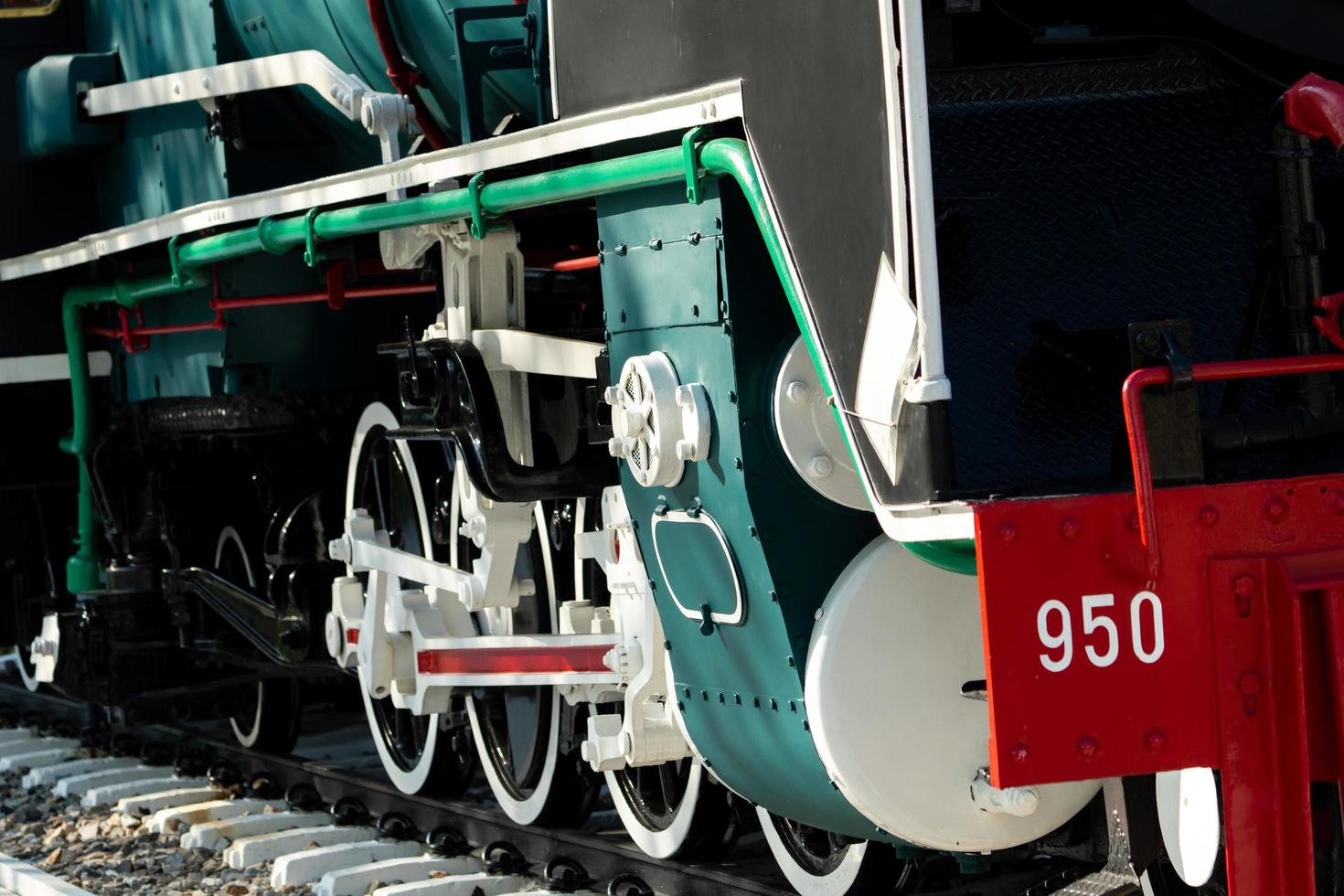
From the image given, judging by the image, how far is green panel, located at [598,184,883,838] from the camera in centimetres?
381

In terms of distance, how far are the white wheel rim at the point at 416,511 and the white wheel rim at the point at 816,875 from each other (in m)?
1.68

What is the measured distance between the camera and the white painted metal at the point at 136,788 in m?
7.44

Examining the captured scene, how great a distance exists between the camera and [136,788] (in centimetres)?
758

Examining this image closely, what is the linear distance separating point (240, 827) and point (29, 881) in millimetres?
805

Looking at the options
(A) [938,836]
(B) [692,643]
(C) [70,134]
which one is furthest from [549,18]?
(C) [70,134]

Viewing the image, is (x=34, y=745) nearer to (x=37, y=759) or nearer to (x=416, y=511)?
(x=37, y=759)

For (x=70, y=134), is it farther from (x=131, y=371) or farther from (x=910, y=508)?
(x=910, y=508)

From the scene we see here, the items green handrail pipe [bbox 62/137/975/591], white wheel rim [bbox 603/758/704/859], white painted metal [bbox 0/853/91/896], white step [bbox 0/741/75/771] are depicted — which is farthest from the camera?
white step [bbox 0/741/75/771]

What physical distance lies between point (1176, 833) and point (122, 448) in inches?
200

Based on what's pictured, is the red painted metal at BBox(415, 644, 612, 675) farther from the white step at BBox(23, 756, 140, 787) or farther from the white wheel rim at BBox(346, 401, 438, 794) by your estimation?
the white step at BBox(23, 756, 140, 787)

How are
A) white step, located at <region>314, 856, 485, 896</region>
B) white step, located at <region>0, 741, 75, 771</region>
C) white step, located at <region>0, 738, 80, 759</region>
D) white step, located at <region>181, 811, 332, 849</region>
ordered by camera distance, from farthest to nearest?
white step, located at <region>0, 738, 80, 759</region> → white step, located at <region>0, 741, 75, 771</region> → white step, located at <region>181, 811, 332, 849</region> → white step, located at <region>314, 856, 485, 896</region>

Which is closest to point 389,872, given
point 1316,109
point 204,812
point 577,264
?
point 204,812

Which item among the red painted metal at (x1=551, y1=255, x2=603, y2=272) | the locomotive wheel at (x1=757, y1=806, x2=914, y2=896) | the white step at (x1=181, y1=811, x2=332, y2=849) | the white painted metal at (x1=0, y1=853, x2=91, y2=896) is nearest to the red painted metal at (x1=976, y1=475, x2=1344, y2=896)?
the locomotive wheel at (x1=757, y1=806, x2=914, y2=896)

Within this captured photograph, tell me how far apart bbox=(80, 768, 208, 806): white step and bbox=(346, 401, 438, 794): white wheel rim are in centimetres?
107
